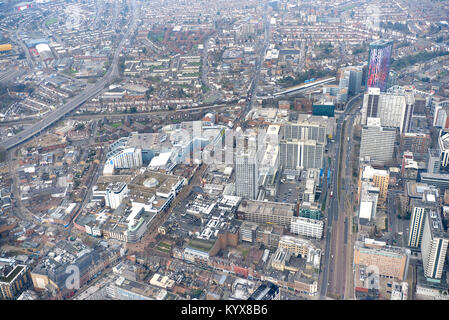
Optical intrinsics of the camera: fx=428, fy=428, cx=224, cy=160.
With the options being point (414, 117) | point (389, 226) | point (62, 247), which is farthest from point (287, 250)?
point (414, 117)

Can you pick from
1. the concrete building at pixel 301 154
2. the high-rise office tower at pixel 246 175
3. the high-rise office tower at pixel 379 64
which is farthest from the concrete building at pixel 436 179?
the high-rise office tower at pixel 379 64

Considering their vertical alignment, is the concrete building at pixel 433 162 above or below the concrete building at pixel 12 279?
above

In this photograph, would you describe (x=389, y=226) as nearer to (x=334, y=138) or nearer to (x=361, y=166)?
(x=361, y=166)

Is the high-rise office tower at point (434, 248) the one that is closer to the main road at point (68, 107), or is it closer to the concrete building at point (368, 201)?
the concrete building at point (368, 201)

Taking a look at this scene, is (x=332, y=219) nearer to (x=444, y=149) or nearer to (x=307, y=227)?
(x=307, y=227)

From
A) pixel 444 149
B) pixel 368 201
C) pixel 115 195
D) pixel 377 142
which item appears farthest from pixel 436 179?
pixel 115 195

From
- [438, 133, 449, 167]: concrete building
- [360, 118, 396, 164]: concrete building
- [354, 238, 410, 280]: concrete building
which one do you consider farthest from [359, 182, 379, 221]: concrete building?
[438, 133, 449, 167]: concrete building

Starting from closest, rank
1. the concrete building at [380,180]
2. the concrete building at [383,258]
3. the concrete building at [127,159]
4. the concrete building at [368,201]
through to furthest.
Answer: the concrete building at [383,258] → the concrete building at [368,201] → the concrete building at [380,180] → the concrete building at [127,159]
